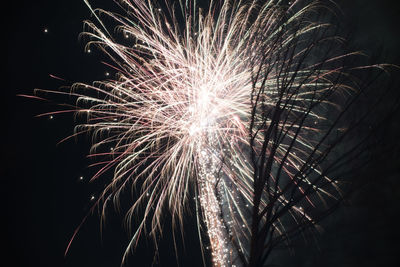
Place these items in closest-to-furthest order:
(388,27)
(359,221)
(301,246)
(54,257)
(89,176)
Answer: (388,27)
(359,221)
(301,246)
(54,257)
(89,176)

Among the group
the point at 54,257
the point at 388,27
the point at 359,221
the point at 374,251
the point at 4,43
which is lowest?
the point at 374,251

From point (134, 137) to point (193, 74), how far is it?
2.11m

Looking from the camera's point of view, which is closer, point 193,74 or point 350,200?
point 193,74

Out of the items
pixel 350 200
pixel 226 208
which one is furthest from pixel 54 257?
pixel 350 200

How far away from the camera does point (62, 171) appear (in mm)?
8469

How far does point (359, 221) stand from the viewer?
6.67 m

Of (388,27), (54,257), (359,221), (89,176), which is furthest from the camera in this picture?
(89,176)

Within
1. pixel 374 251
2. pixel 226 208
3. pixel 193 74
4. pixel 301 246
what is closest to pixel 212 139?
pixel 193 74

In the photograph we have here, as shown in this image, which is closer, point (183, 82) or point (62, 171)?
point (183, 82)

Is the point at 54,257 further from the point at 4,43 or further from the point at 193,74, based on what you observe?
the point at 193,74

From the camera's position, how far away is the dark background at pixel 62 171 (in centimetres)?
635

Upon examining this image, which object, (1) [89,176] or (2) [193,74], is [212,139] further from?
(1) [89,176]

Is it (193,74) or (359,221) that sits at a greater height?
(193,74)

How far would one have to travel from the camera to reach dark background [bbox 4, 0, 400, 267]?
20.8 feet
